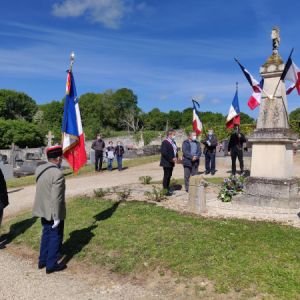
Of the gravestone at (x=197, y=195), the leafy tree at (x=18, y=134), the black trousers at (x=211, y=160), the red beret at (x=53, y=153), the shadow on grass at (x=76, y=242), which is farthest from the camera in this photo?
the leafy tree at (x=18, y=134)

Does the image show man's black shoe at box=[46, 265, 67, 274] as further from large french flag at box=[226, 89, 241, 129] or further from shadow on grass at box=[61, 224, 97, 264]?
large french flag at box=[226, 89, 241, 129]

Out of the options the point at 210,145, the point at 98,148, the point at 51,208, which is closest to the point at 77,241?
the point at 51,208

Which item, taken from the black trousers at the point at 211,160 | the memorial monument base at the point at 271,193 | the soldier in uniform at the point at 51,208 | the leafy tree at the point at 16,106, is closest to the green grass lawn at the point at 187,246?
the soldier in uniform at the point at 51,208

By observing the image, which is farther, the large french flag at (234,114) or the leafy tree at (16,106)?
the leafy tree at (16,106)

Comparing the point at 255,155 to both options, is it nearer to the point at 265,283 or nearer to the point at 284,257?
the point at 284,257

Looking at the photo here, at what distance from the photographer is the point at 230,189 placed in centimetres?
1012

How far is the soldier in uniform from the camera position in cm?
605

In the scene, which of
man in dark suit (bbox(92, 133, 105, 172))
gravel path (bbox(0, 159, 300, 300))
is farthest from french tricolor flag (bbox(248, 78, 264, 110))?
man in dark suit (bbox(92, 133, 105, 172))

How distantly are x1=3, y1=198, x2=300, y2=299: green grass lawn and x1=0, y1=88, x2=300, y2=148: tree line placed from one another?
65.3 meters

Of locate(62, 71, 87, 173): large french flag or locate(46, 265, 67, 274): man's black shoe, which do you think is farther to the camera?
locate(62, 71, 87, 173): large french flag

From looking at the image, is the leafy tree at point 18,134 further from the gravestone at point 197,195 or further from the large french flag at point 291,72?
the large french flag at point 291,72

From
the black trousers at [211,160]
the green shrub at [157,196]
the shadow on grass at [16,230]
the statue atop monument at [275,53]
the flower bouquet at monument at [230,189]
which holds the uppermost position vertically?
the statue atop monument at [275,53]

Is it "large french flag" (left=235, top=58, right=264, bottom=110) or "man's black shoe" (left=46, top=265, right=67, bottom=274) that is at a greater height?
"large french flag" (left=235, top=58, right=264, bottom=110)

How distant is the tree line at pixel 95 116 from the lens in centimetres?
7481
